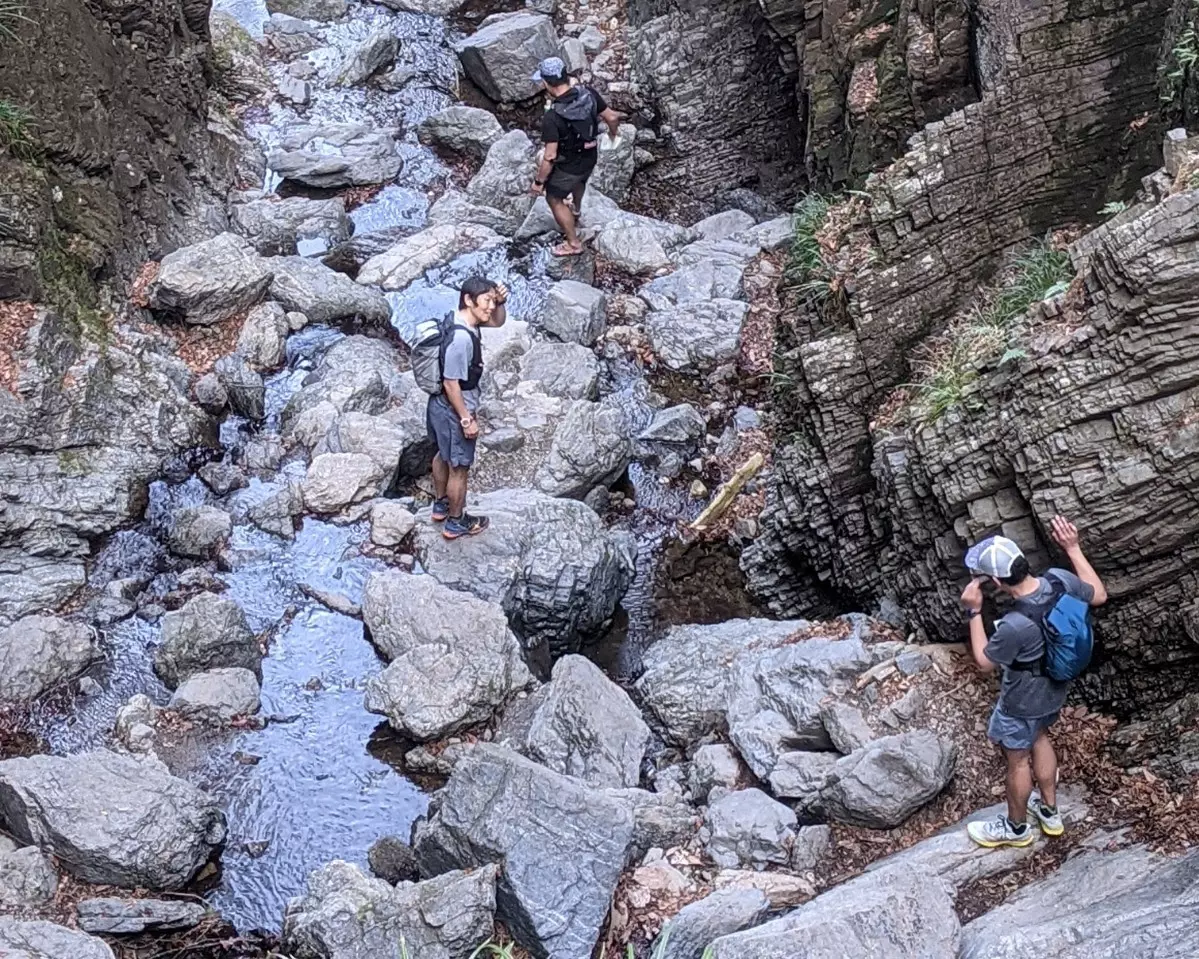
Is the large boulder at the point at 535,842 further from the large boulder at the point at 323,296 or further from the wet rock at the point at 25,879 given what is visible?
the large boulder at the point at 323,296

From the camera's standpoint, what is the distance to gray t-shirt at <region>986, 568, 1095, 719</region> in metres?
5.98

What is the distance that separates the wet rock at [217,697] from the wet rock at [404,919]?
2111 mm

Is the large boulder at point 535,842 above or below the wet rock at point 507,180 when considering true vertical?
below

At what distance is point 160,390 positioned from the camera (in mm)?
11211

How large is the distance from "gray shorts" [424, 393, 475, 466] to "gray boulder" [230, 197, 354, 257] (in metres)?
5.24

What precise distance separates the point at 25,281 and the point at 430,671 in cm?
540

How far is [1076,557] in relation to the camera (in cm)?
655

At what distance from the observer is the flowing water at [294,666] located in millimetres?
8031

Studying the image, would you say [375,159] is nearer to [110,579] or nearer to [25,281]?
[25,281]

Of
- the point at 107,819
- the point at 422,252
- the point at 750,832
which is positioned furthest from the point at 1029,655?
the point at 422,252

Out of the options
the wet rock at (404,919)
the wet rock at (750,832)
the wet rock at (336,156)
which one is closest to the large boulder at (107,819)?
the wet rock at (404,919)

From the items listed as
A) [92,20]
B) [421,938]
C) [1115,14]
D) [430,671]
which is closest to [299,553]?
[430,671]

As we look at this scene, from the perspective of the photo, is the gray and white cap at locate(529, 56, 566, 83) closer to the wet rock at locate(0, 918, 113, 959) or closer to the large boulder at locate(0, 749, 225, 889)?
the large boulder at locate(0, 749, 225, 889)

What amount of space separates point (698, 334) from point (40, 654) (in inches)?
271
